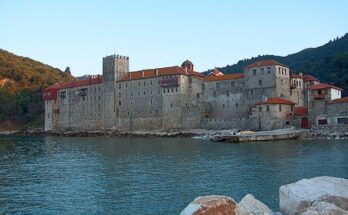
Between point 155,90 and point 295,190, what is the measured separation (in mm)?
59807

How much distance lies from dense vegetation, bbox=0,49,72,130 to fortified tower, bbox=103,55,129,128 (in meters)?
28.1

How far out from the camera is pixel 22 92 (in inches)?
4240

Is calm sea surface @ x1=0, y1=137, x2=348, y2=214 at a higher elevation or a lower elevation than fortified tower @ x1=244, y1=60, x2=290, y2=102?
lower

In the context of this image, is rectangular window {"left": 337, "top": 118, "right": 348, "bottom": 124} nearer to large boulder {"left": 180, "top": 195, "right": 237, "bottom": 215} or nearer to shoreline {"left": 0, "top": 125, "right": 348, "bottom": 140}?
shoreline {"left": 0, "top": 125, "right": 348, "bottom": 140}

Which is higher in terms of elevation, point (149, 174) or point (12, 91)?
point (12, 91)

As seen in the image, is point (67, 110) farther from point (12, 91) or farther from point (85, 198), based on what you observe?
point (85, 198)

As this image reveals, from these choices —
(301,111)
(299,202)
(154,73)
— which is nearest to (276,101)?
(301,111)

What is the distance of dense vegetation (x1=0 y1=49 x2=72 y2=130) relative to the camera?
334 feet

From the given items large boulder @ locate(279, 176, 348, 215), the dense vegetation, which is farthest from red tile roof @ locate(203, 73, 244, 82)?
large boulder @ locate(279, 176, 348, 215)

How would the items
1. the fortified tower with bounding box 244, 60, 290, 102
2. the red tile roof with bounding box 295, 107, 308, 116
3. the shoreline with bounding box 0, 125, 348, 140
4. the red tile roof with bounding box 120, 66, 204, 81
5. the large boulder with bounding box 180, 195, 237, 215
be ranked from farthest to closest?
the red tile roof with bounding box 120, 66, 204, 81 < the fortified tower with bounding box 244, 60, 290, 102 < the red tile roof with bounding box 295, 107, 308, 116 < the shoreline with bounding box 0, 125, 348, 140 < the large boulder with bounding box 180, 195, 237, 215

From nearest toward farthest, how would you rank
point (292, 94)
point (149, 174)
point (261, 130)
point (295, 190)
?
1. point (295, 190)
2. point (149, 174)
3. point (261, 130)
4. point (292, 94)

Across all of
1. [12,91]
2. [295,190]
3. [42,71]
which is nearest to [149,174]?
[295,190]

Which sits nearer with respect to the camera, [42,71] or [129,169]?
[129,169]

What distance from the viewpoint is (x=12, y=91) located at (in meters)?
110
